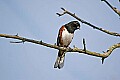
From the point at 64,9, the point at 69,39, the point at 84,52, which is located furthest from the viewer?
the point at 69,39

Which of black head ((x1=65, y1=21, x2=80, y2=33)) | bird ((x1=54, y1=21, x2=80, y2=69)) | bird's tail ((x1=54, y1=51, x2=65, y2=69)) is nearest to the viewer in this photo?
bird's tail ((x1=54, y1=51, x2=65, y2=69))

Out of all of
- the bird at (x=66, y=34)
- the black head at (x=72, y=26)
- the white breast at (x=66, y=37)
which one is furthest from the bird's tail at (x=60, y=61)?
the black head at (x=72, y=26)

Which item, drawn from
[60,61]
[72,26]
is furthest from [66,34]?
[60,61]

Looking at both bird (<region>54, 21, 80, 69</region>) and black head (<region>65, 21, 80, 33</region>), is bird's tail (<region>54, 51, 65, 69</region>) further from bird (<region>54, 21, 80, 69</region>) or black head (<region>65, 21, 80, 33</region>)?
black head (<region>65, 21, 80, 33</region>)

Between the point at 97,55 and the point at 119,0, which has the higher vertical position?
the point at 119,0

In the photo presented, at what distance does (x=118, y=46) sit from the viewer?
5875 mm

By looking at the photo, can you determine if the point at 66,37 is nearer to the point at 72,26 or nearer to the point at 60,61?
the point at 72,26

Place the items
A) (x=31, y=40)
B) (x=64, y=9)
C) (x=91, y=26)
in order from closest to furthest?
(x=31, y=40), (x=91, y=26), (x=64, y=9)

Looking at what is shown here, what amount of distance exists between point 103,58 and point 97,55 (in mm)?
161

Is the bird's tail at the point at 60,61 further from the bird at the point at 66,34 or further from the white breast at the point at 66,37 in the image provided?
the white breast at the point at 66,37

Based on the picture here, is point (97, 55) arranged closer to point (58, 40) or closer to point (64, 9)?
point (64, 9)

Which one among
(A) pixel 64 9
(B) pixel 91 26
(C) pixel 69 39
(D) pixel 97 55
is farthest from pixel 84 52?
(C) pixel 69 39

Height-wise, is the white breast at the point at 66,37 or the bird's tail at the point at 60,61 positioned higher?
the white breast at the point at 66,37

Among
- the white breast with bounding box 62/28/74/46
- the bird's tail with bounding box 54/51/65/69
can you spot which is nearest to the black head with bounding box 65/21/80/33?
the white breast with bounding box 62/28/74/46
